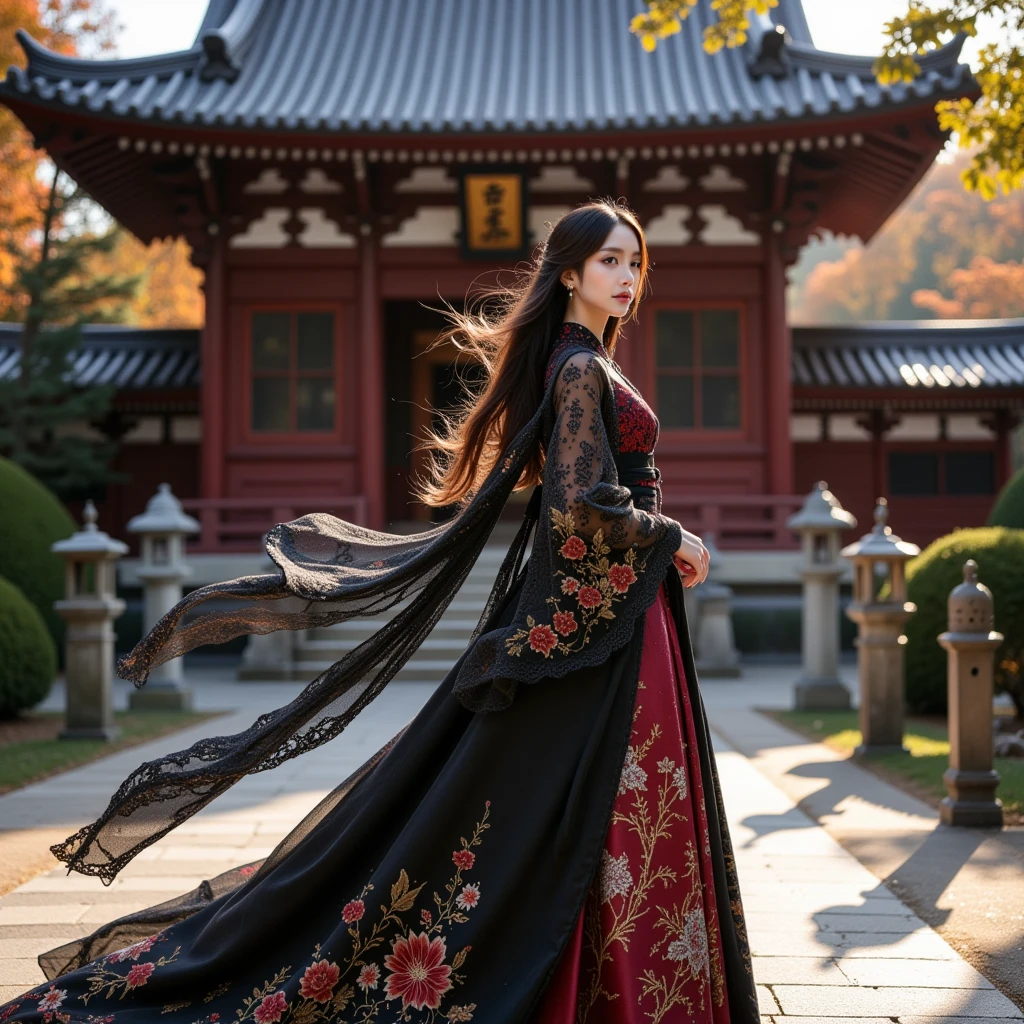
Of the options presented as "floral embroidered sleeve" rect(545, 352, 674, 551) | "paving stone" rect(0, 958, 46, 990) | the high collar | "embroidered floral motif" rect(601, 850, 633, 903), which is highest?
the high collar

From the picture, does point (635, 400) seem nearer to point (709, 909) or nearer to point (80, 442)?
point (709, 909)

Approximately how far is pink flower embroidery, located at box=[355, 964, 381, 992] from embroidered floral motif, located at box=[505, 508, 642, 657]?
0.70 metres

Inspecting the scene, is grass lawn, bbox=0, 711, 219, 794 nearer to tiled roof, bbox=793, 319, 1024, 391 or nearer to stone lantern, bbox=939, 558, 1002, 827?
stone lantern, bbox=939, 558, 1002, 827

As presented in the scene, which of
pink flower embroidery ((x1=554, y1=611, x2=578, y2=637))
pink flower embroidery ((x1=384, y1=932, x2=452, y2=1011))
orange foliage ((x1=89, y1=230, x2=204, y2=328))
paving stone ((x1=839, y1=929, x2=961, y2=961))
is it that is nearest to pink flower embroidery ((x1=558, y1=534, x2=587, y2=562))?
pink flower embroidery ((x1=554, y1=611, x2=578, y2=637))

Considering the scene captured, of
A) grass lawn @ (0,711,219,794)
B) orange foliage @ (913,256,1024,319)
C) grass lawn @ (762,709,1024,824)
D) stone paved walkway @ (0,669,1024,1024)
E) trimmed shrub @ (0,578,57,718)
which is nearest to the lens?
stone paved walkway @ (0,669,1024,1024)

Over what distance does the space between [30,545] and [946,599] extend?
7542mm

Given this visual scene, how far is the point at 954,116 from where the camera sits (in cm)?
630

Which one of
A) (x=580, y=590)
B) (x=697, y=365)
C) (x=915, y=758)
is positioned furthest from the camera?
(x=697, y=365)

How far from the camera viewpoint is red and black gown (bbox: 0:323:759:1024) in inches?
95.9

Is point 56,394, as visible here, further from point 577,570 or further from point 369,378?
point 577,570

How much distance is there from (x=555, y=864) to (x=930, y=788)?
391 centimetres

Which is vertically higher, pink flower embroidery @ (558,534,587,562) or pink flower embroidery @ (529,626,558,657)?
pink flower embroidery @ (558,534,587,562)

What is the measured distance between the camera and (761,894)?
161 inches

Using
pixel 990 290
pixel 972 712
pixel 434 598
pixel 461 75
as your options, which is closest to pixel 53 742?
pixel 972 712
